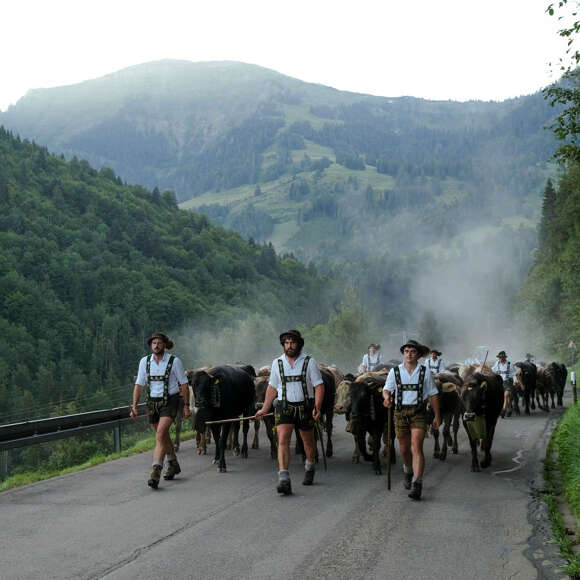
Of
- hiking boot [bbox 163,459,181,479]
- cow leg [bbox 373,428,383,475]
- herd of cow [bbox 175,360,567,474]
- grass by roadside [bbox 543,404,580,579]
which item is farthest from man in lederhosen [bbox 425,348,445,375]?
hiking boot [bbox 163,459,181,479]

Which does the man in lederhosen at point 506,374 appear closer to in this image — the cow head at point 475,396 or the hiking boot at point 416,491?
the cow head at point 475,396

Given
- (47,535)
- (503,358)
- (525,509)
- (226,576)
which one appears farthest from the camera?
(503,358)

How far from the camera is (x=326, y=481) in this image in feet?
38.5

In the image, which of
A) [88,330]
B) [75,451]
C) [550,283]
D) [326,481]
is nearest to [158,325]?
[88,330]

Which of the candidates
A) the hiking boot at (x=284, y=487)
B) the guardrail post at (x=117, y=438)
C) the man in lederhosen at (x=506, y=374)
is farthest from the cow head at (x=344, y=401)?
the man in lederhosen at (x=506, y=374)

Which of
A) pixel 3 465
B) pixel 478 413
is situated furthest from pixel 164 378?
pixel 478 413

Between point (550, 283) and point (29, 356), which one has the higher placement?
point (550, 283)

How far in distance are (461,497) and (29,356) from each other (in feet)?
350

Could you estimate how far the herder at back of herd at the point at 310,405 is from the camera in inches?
420

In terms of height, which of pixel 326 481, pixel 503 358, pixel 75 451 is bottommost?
pixel 75 451

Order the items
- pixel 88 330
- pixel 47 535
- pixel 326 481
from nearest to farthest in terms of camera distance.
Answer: pixel 47 535 → pixel 326 481 → pixel 88 330

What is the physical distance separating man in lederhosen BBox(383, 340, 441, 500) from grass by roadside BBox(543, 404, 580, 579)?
Result: 1.81 m

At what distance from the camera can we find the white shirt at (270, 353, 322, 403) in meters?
11.0

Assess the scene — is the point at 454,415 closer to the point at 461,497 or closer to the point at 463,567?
the point at 461,497
